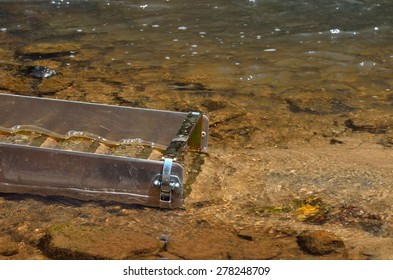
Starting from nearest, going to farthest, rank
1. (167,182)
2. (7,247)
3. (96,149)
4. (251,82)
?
1. (7,247)
2. (167,182)
3. (96,149)
4. (251,82)

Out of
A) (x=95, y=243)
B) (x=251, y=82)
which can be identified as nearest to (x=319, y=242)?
(x=95, y=243)

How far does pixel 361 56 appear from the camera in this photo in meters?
7.15

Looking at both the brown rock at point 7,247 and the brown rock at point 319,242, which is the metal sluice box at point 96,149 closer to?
the brown rock at point 7,247

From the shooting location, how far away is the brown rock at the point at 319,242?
373 cm

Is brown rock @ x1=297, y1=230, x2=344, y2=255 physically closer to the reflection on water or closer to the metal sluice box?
the reflection on water

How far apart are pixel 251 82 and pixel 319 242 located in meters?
2.81

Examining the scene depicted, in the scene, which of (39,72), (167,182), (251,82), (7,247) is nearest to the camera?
(7,247)

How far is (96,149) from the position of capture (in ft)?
15.7

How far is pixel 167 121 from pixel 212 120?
945mm

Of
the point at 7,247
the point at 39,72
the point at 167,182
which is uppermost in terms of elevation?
the point at 167,182

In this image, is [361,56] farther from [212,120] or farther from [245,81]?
[212,120]

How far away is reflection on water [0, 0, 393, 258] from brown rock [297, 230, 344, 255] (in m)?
0.07

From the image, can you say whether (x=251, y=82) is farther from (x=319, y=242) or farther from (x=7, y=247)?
(x=7, y=247)

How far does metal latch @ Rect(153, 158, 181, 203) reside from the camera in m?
3.94
